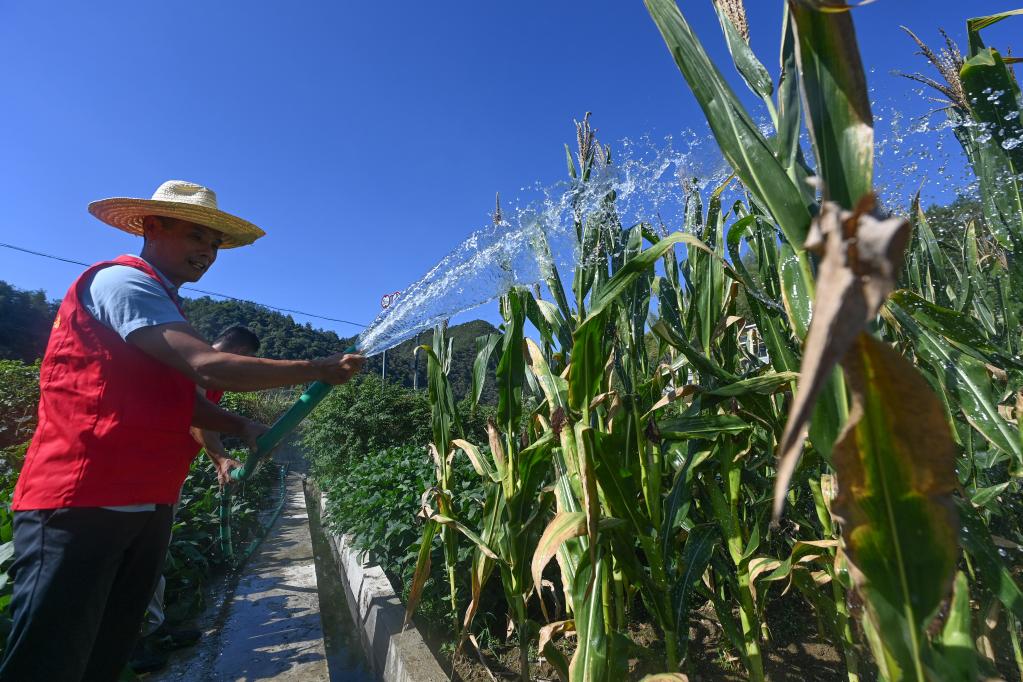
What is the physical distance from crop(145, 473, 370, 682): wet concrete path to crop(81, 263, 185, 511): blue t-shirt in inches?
51.8

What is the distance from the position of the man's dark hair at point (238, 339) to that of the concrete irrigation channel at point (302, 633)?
1.56 m

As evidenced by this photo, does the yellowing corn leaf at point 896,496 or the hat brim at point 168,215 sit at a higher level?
the hat brim at point 168,215

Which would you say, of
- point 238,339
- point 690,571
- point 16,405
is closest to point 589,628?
point 690,571

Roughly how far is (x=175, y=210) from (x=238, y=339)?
1645 millimetres

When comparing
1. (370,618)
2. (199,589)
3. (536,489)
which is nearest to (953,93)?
(536,489)

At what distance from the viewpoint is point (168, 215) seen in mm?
2074

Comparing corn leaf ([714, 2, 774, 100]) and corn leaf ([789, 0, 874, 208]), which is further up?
corn leaf ([714, 2, 774, 100])

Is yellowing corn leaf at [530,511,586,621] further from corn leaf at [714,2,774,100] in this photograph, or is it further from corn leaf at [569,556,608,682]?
corn leaf at [714,2,774,100]

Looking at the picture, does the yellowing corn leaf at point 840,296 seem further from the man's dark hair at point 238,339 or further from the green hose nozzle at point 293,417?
the man's dark hair at point 238,339

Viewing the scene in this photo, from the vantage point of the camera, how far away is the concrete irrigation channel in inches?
97.2

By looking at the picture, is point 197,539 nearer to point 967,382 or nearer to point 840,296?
point 967,382

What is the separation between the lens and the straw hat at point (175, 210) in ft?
6.77

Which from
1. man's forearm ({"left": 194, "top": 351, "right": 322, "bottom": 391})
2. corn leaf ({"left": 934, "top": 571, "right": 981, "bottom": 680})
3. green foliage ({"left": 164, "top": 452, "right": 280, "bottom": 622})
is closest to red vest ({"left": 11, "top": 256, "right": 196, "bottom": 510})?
man's forearm ({"left": 194, "top": 351, "right": 322, "bottom": 391})

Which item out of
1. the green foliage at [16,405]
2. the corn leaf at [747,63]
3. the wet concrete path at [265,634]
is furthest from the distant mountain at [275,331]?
the corn leaf at [747,63]
